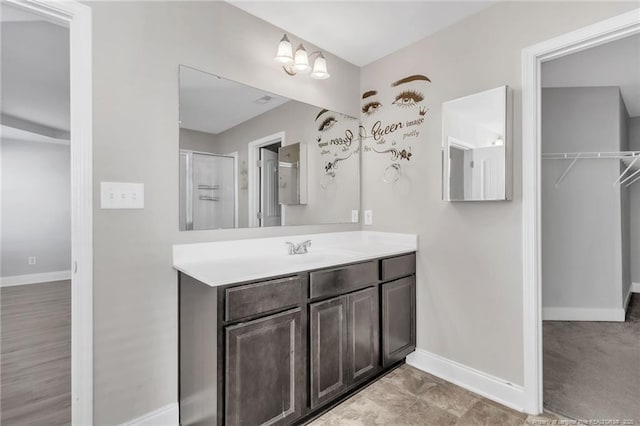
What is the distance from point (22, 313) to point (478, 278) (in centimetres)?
502

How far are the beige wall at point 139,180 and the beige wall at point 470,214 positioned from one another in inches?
61.2

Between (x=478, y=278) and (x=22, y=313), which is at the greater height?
(x=478, y=278)

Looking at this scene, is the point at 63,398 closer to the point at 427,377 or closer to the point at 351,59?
the point at 427,377

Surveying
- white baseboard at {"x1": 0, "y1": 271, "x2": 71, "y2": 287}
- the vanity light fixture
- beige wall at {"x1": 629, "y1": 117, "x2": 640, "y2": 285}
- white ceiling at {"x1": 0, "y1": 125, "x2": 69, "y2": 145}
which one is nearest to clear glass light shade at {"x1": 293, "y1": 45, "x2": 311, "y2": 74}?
the vanity light fixture

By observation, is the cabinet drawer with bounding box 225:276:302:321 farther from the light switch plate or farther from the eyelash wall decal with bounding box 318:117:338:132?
the eyelash wall decal with bounding box 318:117:338:132

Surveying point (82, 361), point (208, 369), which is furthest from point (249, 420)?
point (82, 361)

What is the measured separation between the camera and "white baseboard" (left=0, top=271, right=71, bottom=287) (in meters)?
5.20

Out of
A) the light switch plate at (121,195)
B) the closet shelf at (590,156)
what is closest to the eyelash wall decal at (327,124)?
the light switch plate at (121,195)

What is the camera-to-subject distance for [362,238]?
2.84 m

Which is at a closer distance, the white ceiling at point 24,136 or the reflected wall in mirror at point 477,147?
the reflected wall in mirror at point 477,147

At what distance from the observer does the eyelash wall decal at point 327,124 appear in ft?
8.45

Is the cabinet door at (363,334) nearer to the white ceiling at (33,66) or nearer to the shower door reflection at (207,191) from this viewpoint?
the shower door reflection at (207,191)

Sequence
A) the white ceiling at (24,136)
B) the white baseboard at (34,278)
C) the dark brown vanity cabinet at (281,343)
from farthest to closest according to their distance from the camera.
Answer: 1. the white baseboard at (34,278)
2. the white ceiling at (24,136)
3. the dark brown vanity cabinet at (281,343)

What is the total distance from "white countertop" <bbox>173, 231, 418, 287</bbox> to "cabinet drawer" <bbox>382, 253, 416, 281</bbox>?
55mm
